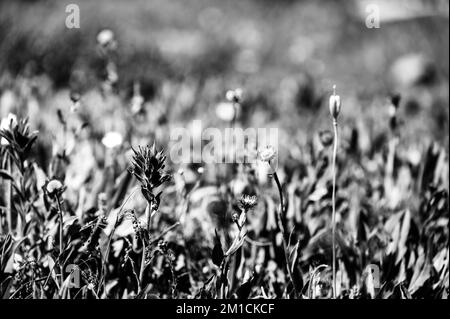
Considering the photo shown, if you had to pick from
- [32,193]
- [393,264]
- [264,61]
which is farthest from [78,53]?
[393,264]

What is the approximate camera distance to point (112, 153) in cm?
193

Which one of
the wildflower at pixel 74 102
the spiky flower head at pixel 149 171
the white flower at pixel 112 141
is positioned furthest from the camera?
the white flower at pixel 112 141

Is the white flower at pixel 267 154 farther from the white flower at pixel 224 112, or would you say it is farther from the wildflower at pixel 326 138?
the white flower at pixel 224 112

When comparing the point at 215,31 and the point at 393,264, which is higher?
the point at 215,31

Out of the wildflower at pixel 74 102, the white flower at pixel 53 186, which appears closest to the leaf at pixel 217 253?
the white flower at pixel 53 186

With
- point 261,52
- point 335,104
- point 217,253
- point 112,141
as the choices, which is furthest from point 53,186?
point 261,52

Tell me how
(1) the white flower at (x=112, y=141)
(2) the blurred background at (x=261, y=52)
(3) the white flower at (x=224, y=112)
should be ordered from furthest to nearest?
(2) the blurred background at (x=261, y=52), (3) the white flower at (x=224, y=112), (1) the white flower at (x=112, y=141)

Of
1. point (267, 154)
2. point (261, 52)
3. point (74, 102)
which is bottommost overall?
point (267, 154)

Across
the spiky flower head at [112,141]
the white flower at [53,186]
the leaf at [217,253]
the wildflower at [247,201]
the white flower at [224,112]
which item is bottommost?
the leaf at [217,253]

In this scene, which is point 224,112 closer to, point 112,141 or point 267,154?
point 112,141

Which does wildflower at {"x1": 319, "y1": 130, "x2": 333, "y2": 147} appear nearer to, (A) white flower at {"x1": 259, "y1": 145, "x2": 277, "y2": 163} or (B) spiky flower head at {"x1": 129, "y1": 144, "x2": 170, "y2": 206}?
(A) white flower at {"x1": 259, "y1": 145, "x2": 277, "y2": 163}

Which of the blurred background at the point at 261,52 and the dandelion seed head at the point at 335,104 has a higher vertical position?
the blurred background at the point at 261,52
